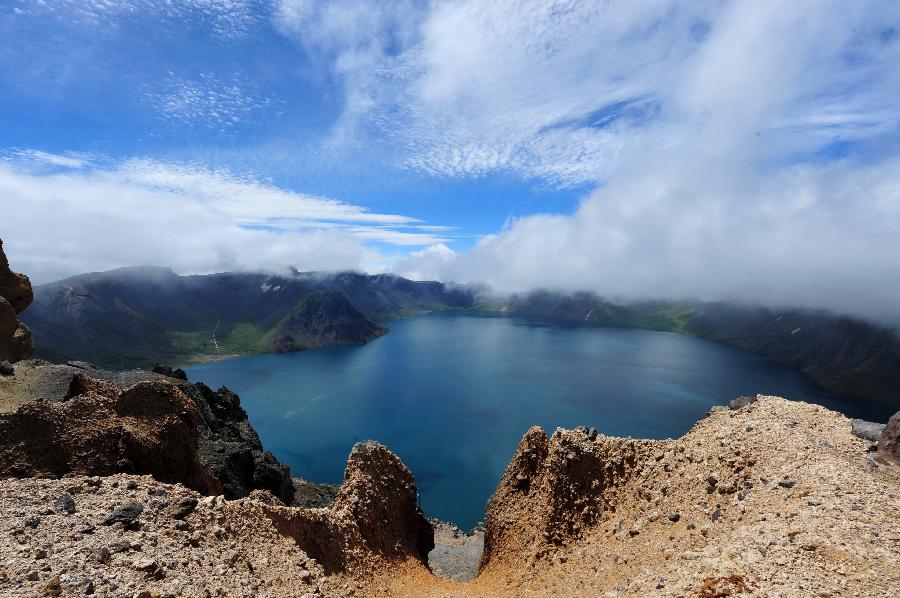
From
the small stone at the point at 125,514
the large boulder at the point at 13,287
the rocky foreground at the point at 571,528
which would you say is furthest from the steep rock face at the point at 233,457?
the small stone at the point at 125,514

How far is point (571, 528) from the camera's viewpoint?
79.9 feet

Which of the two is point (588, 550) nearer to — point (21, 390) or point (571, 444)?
point (571, 444)

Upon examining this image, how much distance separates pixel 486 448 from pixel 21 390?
105 metres

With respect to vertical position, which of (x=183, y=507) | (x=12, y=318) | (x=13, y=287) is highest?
(x=13, y=287)

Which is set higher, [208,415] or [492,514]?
[492,514]

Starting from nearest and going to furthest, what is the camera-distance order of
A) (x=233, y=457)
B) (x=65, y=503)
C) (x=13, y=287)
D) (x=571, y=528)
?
(x=65, y=503) → (x=571, y=528) → (x=233, y=457) → (x=13, y=287)

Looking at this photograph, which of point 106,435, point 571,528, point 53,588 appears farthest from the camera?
point 571,528

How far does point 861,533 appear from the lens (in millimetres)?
12023

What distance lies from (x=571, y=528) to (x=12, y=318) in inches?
2096

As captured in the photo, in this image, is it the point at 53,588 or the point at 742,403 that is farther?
the point at 742,403

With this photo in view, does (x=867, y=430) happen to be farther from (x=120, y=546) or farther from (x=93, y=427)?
(x=93, y=427)

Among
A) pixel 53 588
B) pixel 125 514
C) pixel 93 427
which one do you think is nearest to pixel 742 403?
pixel 125 514

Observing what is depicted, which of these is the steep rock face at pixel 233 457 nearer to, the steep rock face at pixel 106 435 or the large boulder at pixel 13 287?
the steep rock face at pixel 106 435

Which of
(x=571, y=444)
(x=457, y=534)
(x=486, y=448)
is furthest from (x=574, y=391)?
(x=571, y=444)
